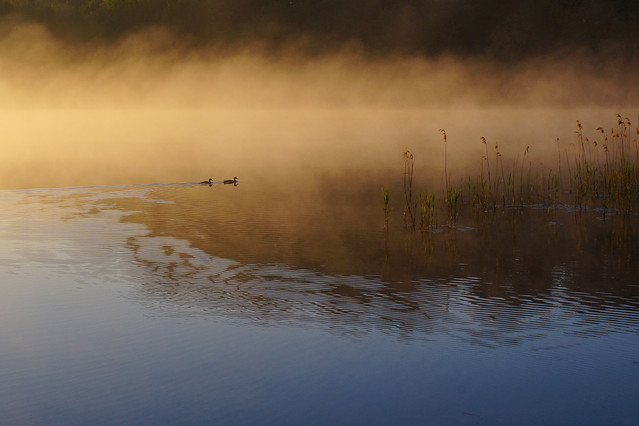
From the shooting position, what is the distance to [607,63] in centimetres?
12181

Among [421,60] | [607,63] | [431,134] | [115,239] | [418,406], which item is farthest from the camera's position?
[421,60]

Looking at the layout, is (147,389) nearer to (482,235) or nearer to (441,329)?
(441,329)

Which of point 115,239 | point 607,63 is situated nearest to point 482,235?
point 115,239

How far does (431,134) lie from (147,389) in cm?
4903

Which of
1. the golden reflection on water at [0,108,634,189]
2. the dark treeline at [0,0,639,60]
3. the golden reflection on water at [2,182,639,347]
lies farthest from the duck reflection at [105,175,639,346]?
the dark treeline at [0,0,639,60]

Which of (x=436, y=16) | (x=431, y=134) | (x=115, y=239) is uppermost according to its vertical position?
(x=436, y=16)

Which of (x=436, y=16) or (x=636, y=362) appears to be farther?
(x=436, y=16)

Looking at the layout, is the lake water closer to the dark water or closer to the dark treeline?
the dark water

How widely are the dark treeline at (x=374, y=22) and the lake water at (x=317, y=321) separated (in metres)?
120

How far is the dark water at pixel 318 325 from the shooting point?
6.41 m

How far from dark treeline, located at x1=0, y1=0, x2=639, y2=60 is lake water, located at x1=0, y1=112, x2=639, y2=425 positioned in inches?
4717

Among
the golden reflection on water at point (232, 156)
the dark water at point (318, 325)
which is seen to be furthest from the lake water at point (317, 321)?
the golden reflection on water at point (232, 156)

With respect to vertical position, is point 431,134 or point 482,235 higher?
point 431,134

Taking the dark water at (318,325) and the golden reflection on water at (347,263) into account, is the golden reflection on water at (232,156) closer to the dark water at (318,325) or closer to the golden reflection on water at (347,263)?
the golden reflection on water at (347,263)
